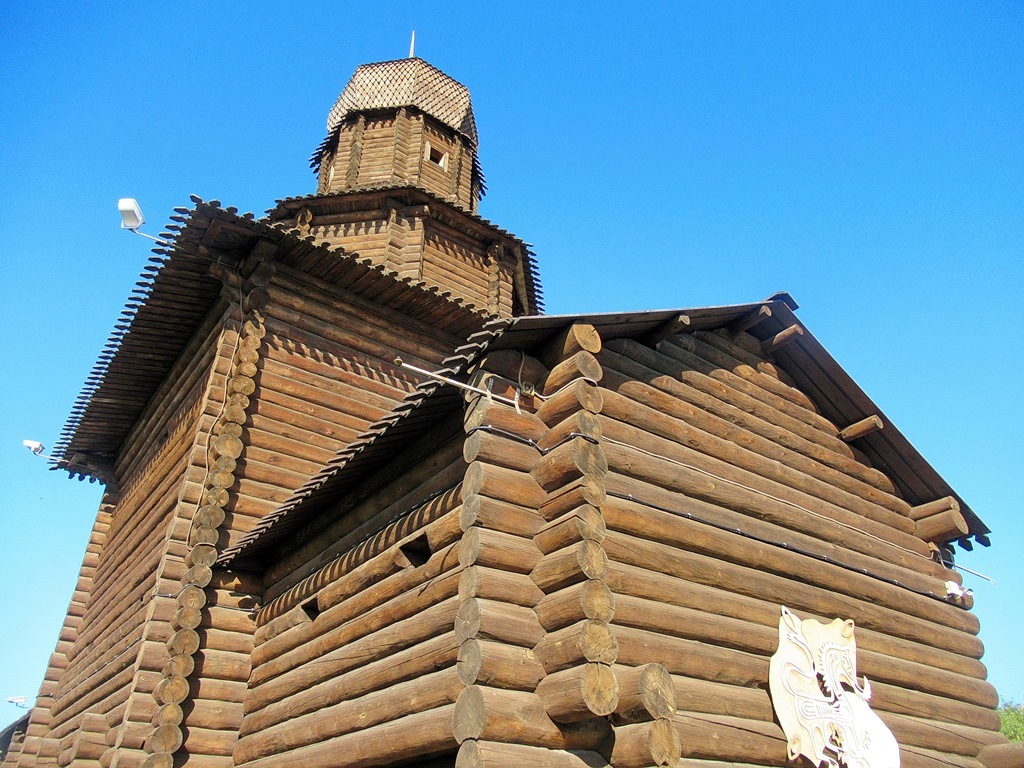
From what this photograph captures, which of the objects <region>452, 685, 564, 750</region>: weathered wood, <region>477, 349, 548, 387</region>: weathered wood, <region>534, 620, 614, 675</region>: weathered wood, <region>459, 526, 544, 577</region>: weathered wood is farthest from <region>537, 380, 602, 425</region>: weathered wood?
<region>452, 685, 564, 750</region>: weathered wood

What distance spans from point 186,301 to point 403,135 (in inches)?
326

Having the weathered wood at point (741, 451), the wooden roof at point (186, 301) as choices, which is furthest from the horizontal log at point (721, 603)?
the wooden roof at point (186, 301)

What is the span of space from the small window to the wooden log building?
21.3 ft

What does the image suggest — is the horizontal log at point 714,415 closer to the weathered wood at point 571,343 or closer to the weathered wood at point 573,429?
the weathered wood at point 571,343

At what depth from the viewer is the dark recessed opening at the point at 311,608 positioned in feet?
29.1

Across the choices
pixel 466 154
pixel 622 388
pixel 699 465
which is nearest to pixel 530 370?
pixel 622 388

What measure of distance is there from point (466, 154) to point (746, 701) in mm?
Answer: 15610

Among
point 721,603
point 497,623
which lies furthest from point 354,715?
point 721,603

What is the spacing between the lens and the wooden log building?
235 inches

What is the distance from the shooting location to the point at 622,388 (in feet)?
24.7

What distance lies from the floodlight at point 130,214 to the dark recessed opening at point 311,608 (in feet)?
17.6

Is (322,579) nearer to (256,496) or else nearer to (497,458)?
(256,496)

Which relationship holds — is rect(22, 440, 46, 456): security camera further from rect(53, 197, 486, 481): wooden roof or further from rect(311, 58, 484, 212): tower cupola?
rect(311, 58, 484, 212): tower cupola

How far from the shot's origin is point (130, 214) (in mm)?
10375
